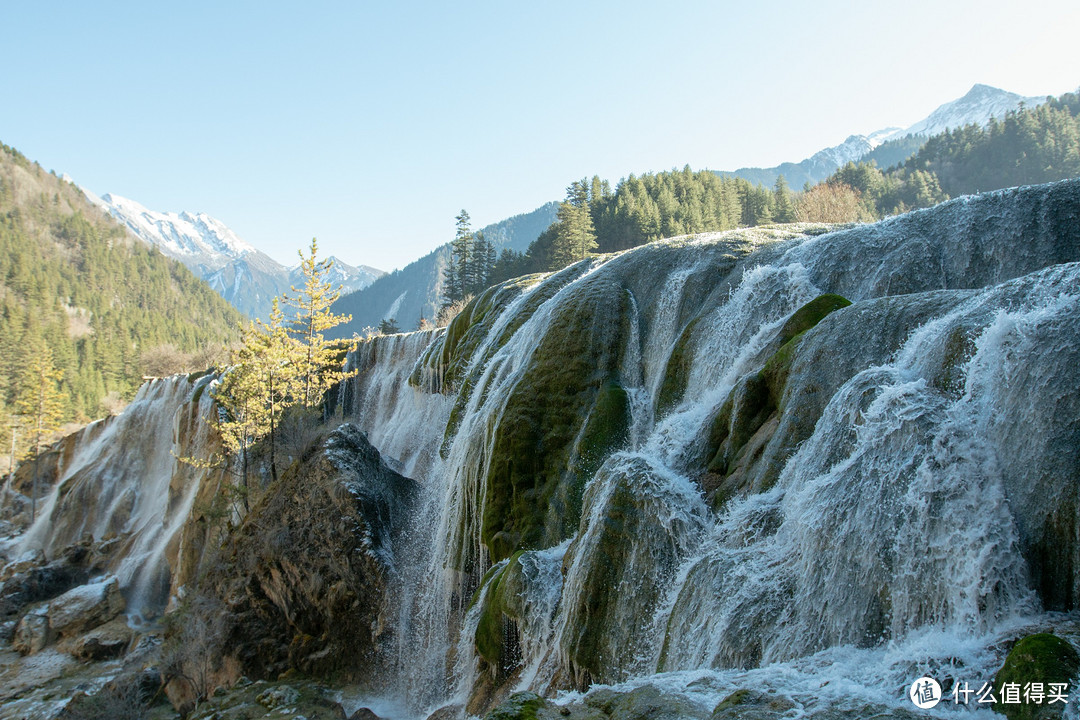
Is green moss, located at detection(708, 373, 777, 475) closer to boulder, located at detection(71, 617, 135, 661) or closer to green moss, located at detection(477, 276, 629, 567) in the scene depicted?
green moss, located at detection(477, 276, 629, 567)

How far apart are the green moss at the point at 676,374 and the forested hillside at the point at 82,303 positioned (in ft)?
205

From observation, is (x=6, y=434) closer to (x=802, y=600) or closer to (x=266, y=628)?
(x=266, y=628)

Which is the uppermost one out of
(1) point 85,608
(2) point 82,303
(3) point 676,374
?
(2) point 82,303

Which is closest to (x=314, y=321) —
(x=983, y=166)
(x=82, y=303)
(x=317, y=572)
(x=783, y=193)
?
(x=317, y=572)

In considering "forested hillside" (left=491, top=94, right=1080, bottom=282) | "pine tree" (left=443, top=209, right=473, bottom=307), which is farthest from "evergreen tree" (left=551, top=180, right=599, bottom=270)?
"pine tree" (left=443, top=209, right=473, bottom=307)

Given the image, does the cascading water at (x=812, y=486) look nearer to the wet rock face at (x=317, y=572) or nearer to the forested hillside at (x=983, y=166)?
the wet rock face at (x=317, y=572)

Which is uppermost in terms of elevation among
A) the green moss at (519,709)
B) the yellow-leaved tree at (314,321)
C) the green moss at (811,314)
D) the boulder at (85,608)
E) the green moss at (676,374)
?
the yellow-leaved tree at (314,321)

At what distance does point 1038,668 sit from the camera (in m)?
4.12

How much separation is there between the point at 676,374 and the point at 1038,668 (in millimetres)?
9979

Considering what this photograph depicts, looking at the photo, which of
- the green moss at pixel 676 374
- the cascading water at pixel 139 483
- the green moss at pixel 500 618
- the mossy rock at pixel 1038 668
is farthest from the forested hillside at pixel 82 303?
the mossy rock at pixel 1038 668

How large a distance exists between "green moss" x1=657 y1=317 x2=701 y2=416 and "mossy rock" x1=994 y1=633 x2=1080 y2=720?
365 inches

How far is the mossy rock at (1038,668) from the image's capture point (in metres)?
4.00

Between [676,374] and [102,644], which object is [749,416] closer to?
[676,374]

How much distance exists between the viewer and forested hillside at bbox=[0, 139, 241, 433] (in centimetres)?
8244
